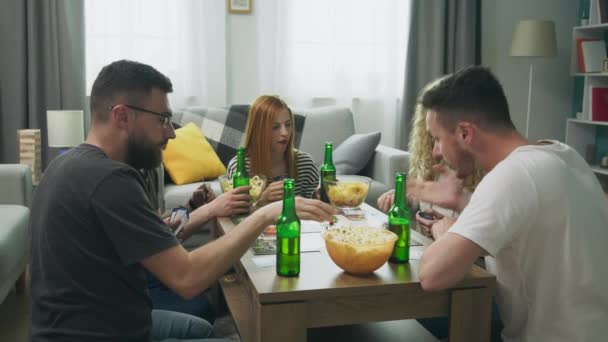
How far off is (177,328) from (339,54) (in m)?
3.48

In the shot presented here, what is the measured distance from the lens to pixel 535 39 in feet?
16.1

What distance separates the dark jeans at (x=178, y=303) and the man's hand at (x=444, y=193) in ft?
3.26

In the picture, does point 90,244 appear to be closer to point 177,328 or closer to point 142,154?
point 142,154

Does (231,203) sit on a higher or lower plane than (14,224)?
higher

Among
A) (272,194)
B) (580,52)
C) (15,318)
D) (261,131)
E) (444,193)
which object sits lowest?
(15,318)

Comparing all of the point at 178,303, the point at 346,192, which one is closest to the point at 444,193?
the point at 346,192

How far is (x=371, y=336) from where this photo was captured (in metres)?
1.89

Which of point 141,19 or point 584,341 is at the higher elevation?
point 141,19

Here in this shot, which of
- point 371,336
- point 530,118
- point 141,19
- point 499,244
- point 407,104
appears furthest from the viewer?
point 530,118

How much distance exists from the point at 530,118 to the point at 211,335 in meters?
4.51

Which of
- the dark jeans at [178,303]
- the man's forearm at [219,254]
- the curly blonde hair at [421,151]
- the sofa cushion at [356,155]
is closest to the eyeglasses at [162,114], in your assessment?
the man's forearm at [219,254]

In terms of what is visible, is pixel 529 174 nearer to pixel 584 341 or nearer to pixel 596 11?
pixel 584 341

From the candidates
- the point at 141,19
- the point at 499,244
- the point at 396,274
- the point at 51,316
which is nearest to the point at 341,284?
the point at 396,274

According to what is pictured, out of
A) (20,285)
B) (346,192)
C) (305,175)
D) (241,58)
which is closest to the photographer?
(346,192)
